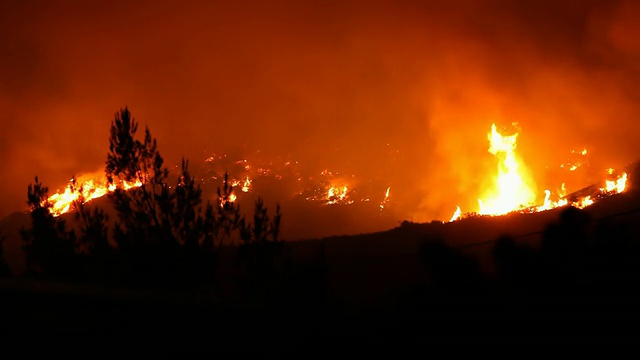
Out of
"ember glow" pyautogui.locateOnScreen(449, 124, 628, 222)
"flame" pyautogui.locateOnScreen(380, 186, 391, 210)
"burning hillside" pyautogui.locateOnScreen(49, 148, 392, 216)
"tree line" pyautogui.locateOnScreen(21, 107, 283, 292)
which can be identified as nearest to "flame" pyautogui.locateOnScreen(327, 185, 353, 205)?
"burning hillside" pyautogui.locateOnScreen(49, 148, 392, 216)

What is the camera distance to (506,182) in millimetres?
36250

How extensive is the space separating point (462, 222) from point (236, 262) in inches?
498

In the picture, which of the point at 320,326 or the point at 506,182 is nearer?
the point at 320,326

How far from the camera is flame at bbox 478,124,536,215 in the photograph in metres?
34.6

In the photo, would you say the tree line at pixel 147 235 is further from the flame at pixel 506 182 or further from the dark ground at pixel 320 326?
the flame at pixel 506 182

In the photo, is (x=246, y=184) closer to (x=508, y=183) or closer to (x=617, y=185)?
(x=508, y=183)

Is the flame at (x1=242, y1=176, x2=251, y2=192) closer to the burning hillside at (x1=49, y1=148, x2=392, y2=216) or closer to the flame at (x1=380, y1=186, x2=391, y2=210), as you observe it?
the burning hillside at (x1=49, y1=148, x2=392, y2=216)

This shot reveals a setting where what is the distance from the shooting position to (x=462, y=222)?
2312 centimetres

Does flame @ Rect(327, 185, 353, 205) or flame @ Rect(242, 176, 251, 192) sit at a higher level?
flame @ Rect(242, 176, 251, 192)

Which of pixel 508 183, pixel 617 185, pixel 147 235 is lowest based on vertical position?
pixel 147 235

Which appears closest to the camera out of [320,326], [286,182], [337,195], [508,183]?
[320,326]

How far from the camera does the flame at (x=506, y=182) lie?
34625 millimetres

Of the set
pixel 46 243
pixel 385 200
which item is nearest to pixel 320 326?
pixel 46 243

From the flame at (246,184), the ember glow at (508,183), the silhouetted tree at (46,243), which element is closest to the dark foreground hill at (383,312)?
the silhouetted tree at (46,243)
